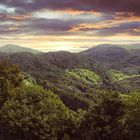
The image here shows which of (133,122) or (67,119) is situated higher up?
(133,122)

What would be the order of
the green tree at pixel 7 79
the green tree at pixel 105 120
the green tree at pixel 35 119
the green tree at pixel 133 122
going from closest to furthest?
the green tree at pixel 133 122, the green tree at pixel 105 120, the green tree at pixel 35 119, the green tree at pixel 7 79

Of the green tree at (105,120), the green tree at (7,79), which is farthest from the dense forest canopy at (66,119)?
the green tree at (7,79)

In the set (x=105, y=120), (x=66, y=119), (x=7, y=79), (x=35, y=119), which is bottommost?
(x=66, y=119)

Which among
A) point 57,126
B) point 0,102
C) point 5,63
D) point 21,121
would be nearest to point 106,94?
point 57,126

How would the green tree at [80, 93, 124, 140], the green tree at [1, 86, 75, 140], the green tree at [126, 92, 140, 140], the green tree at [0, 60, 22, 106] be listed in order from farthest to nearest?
the green tree at [0, 60, 22, 106]
the green tree at [1, 86, 75, 140]
the green tree at [80, 93, 124, 140]
the green tree at [126, 92, 140, 140]

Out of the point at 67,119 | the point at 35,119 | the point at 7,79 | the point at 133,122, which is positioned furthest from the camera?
the point at 7,79

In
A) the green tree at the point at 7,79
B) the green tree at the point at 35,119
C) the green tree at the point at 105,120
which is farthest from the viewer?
the green tree at the point at 7,79

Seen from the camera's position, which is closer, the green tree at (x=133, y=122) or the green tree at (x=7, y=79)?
the green tree at (x=133, y=122)

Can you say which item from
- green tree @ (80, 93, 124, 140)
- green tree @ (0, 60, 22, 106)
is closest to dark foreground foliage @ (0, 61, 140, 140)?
green tree @ (80, 93, 124, 140)

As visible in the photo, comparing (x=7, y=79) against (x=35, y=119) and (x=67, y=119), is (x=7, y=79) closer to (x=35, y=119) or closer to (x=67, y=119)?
(x=35, y=119)

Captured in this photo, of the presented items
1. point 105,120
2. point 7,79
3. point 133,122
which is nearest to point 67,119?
point 105,120

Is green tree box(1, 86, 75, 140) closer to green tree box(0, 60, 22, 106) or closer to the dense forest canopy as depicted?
the dense forest canopy

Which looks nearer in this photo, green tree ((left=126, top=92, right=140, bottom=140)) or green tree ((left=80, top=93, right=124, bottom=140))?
green tree ((left=126, top=92, right=140, bottom=140))

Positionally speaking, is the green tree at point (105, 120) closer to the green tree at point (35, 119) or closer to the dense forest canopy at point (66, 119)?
the dense forest canopy at point (66, 119)
